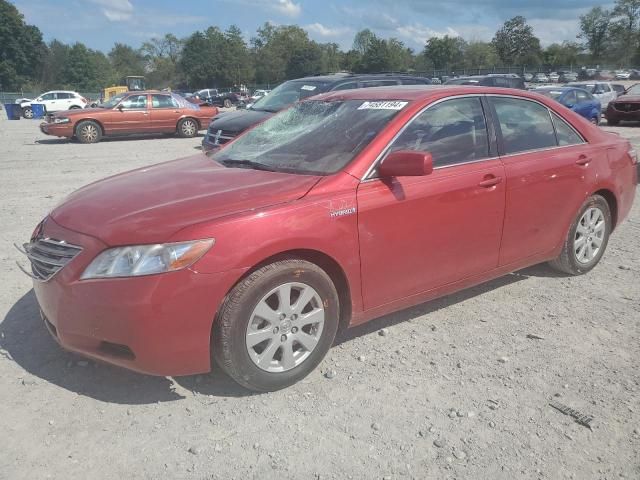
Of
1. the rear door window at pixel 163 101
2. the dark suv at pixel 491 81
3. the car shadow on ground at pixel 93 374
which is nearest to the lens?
the car shadow on ground at pixel 93 374

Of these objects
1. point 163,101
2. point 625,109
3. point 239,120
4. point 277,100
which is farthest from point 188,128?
point 625,109

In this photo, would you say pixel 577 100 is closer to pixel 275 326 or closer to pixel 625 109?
pixel 625 109

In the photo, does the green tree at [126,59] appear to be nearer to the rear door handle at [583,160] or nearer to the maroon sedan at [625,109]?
the maroon sedan at [625,109]

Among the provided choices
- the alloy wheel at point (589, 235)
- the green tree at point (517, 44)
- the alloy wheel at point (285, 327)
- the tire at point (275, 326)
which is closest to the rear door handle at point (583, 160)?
the alloy wheel at point (589, 235)

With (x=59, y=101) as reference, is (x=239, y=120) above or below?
above

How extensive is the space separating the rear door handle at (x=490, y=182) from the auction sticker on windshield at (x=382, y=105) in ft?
2.51

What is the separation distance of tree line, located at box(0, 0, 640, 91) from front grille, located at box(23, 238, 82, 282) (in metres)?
90.2

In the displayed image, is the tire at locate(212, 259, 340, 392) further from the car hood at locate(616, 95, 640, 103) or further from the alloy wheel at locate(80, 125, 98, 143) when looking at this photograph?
the car hood at locate(616, 95, 640, 103)

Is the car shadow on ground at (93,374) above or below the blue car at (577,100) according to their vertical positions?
above

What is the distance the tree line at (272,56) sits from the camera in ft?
299

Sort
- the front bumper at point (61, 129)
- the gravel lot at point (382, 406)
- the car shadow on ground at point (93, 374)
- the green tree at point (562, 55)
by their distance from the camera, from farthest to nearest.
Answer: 1. the green tree at point (562, 55)
2. the front bumper at point (61, 129)
3. the car shadow on ground at point (93, 374)
4. the gravel lot at point (382, 406)

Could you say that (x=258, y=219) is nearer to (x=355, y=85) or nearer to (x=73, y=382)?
(x=73, y=382)

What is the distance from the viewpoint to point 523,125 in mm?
4398

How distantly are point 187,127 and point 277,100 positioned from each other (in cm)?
700
